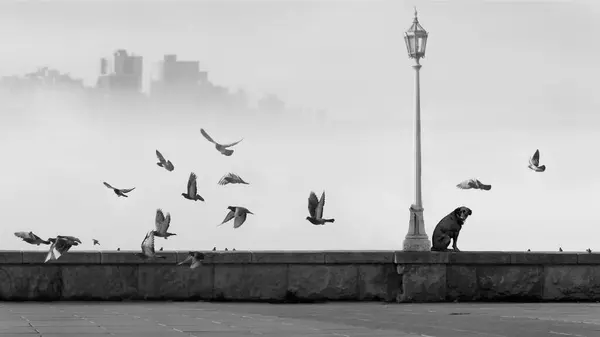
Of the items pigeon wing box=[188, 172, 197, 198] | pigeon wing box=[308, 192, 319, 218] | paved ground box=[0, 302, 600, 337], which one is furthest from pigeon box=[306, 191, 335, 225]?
pigeon wing box=[188, 172, 197, 198]

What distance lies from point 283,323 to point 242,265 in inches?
207

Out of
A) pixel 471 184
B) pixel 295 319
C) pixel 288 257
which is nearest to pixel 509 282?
pixel 471 184

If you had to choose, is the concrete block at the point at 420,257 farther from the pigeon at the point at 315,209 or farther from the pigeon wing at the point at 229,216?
the pigeon wing at the point at 229,216

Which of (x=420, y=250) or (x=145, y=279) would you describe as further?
(x=420, y=250)

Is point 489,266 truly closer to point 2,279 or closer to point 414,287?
point 414,287

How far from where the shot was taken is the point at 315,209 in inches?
623

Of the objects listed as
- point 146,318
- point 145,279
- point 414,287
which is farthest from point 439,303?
point 146,318

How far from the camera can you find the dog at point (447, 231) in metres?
21.1

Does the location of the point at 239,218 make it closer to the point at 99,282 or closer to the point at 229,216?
the point at 229,216

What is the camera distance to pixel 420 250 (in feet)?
69.3

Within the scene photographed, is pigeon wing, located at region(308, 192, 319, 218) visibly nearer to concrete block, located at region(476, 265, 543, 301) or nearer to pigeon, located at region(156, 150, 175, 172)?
pigeon, located at region(156, 150, 175, 172)

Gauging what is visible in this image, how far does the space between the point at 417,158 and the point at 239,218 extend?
7815mm

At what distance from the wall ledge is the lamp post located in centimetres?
200

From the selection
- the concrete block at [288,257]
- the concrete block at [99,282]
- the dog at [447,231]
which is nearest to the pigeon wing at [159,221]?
the concrete block at [99,282]
